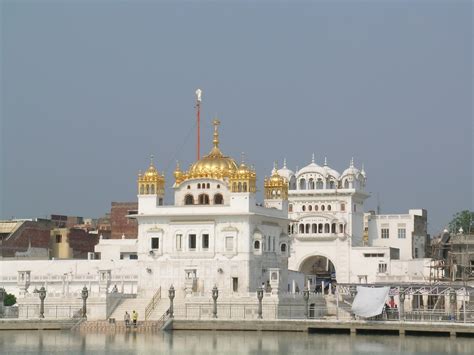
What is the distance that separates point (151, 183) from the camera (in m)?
62.2

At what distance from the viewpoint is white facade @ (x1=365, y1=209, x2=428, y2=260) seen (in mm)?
87875

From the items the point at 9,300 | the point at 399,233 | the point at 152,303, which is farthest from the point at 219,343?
the point at 399,233

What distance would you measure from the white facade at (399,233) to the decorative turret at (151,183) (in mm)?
29690

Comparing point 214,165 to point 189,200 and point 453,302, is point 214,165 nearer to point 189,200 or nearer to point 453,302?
point 189,200

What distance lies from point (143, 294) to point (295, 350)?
16183 mm

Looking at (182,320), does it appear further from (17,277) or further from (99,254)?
(99,254)

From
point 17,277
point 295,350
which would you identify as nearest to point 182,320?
point 295,350

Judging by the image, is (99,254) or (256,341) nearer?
(256,341)

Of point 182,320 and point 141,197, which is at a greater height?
point 141,197

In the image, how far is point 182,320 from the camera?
53.6 m

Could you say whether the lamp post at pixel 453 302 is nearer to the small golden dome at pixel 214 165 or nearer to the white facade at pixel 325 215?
the small golden dome at pixel 214 165

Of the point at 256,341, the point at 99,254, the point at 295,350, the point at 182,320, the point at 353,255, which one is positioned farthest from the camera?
the point at 353,255

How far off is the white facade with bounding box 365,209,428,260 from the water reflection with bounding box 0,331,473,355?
37483mm

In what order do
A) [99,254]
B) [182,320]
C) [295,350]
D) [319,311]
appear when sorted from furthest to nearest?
[99,254] < [319,311] < [182,320] < [295,350]
